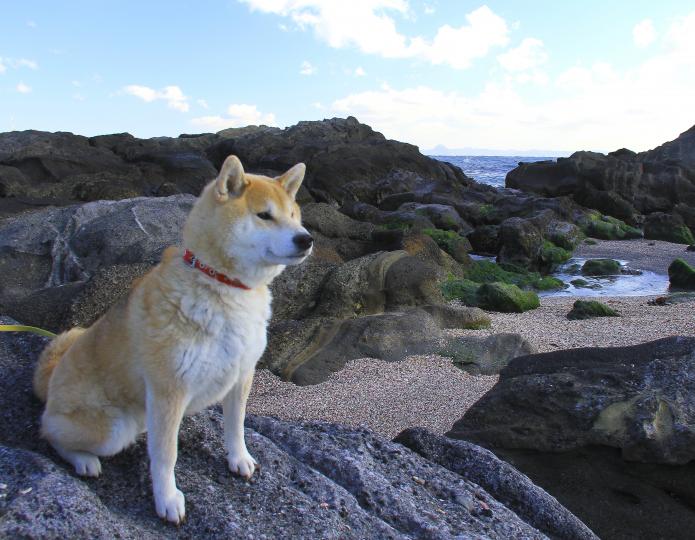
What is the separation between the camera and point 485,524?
3.10 m

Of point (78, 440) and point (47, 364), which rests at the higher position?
point (47, 364)

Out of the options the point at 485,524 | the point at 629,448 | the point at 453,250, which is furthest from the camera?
the point at 453,250

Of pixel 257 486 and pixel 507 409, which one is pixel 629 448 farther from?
pixel 257 486

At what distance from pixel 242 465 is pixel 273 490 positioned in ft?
0.61

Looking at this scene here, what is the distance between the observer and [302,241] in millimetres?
2922

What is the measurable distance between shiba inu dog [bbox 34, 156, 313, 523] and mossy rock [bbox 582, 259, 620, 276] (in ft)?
48.5

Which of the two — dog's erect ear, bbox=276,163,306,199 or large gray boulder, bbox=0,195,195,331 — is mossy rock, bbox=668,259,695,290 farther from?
dog's erect ear, bbox=276,163,306,199

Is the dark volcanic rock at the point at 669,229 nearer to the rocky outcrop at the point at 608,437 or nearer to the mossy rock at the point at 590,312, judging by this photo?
the mossy rock at the point at 590,312

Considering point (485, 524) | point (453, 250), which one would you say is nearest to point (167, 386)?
point (485, 524)

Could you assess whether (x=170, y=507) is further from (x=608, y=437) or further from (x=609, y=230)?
(x=609, y=230)

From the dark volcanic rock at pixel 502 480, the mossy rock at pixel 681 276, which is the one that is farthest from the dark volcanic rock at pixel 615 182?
the dark volcanic rock at pixel 502 480

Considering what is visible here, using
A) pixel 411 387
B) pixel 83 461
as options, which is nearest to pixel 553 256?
pixel 411 387

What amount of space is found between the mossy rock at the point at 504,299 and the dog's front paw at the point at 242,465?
8.53 m

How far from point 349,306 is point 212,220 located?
5.76 meters
